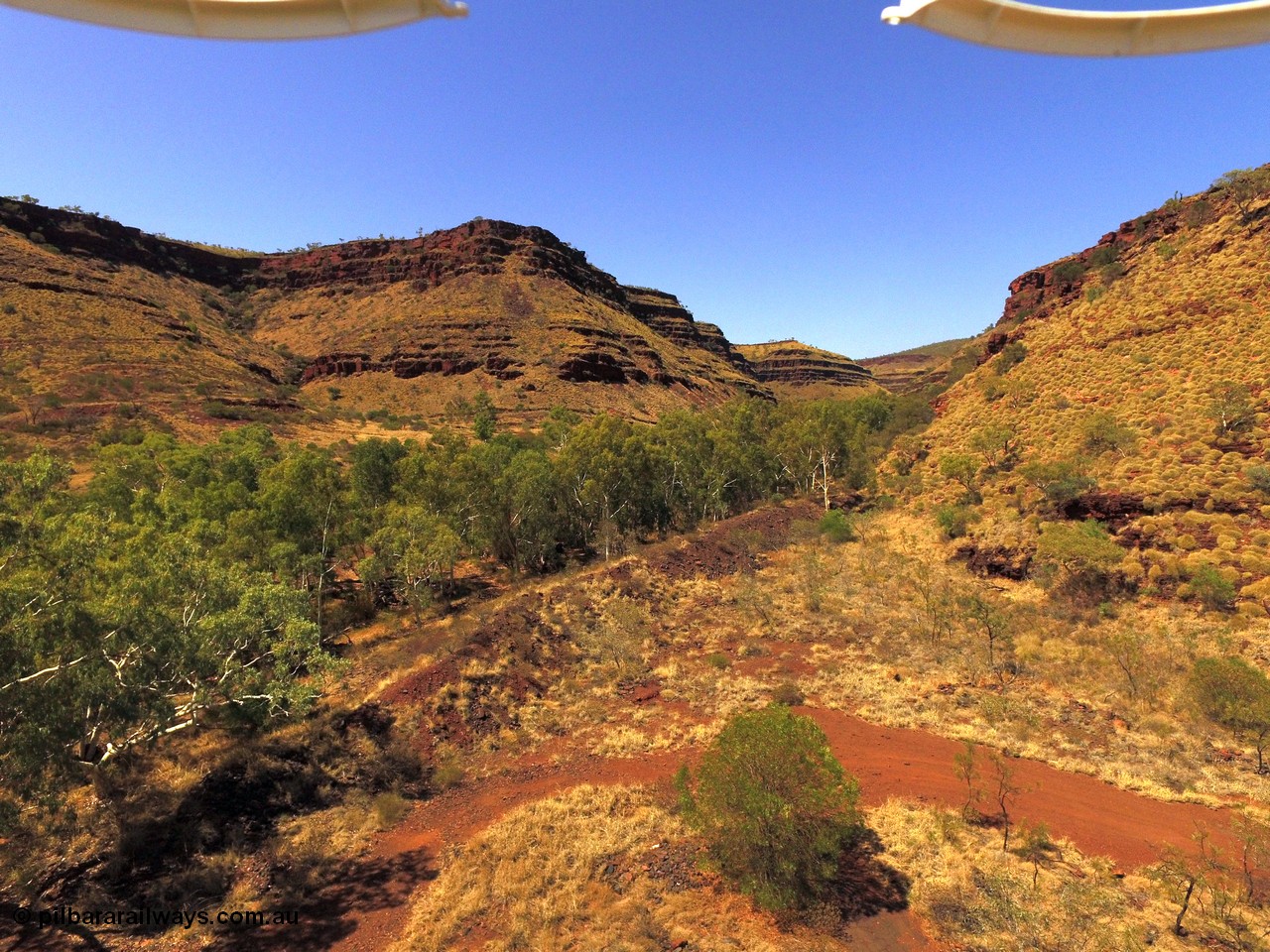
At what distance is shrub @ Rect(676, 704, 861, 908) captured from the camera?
26.6 feet

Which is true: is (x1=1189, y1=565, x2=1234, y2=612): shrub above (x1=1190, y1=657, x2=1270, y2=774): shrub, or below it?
above

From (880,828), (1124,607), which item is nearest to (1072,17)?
(880,828)

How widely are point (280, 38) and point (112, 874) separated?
1343 cm

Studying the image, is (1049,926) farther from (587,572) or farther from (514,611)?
(587,572)

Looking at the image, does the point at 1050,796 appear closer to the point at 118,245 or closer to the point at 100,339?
the point at 100,339

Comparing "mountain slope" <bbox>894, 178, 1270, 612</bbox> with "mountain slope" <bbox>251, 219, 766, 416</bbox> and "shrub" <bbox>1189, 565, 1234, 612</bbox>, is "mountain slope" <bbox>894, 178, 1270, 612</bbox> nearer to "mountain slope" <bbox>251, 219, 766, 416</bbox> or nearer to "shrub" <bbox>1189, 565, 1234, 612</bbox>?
"shrub" <bbox>1189, 565, 1234, 612</bbox>

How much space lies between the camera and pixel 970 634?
58.5 feet

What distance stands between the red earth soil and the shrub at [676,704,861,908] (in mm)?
1033

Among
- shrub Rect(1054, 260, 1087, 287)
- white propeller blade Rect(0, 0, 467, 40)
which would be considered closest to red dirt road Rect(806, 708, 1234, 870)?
white propeller blade Rect(0, 0, 467, 40)

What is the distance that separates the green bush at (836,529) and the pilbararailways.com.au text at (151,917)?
28.7 meters

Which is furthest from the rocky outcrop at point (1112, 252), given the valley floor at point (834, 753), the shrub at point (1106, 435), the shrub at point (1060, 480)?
the valley floor at point (834, 753)

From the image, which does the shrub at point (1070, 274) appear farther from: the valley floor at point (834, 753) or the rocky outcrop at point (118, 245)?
the rocky outcrop at point (118, 245)

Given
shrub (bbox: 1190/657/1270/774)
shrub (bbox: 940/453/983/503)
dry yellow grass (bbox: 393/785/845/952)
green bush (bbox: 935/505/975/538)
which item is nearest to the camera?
dry yellow grass (bbox: 393/785/845/952)

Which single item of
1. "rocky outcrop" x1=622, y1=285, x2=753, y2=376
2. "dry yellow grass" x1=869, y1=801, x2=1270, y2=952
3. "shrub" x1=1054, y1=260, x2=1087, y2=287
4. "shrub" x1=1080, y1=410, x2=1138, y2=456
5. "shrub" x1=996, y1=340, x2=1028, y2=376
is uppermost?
"rocky outcrop" x1=622, y1=285, x2=753, y2=376
